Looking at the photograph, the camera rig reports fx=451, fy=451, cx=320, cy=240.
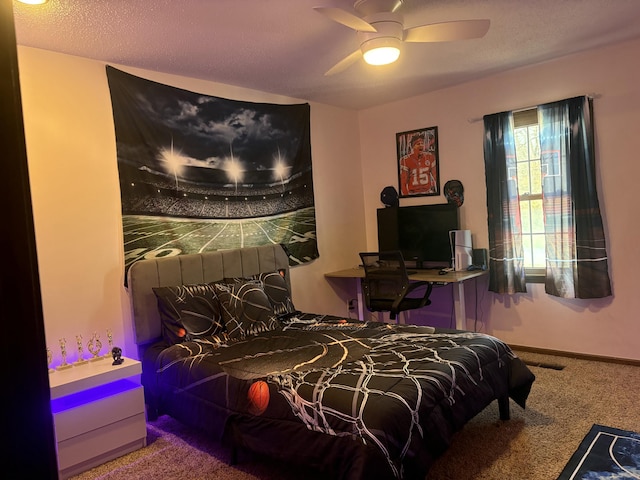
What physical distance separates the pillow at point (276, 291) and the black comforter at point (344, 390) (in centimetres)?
44

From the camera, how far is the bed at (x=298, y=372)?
6.32 feet

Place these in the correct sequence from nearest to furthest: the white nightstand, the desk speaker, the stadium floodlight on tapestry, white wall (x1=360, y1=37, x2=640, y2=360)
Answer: the white nightstand → the stadium floodlight on tapestry → white wall (x1=360, y1=37, x2=640, y2=360) → the desk speaker

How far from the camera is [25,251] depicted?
1.86ft

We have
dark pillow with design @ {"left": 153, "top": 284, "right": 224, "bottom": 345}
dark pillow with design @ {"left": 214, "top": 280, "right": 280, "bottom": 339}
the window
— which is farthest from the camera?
the window

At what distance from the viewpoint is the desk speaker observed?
14.2ft

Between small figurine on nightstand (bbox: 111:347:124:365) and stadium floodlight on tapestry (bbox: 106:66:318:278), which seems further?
stadium floodlight on tapestry (bbox: 106:66:318:278)

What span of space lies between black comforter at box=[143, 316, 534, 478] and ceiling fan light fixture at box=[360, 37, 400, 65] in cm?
175

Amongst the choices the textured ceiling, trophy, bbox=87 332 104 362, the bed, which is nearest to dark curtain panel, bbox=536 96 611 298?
the textured ceiling

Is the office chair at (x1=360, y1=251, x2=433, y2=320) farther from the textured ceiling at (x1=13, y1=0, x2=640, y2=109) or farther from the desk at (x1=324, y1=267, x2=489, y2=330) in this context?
the textured ceiling at (x1=13, y1=0, x2=640, y2=109)

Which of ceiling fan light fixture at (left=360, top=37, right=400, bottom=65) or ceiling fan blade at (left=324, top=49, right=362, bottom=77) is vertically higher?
ceiling fan blade at (left=324, top=49, right=362, bottom=77)

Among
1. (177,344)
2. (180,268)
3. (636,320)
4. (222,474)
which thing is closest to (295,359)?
(222,474)

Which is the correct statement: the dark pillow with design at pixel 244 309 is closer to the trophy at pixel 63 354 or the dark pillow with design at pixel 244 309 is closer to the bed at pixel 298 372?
the bed at pixel 298 372

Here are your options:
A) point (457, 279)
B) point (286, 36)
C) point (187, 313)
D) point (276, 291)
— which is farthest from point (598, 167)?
point (187, 313)

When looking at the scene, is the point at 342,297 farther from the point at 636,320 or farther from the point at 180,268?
the point at 636,320
